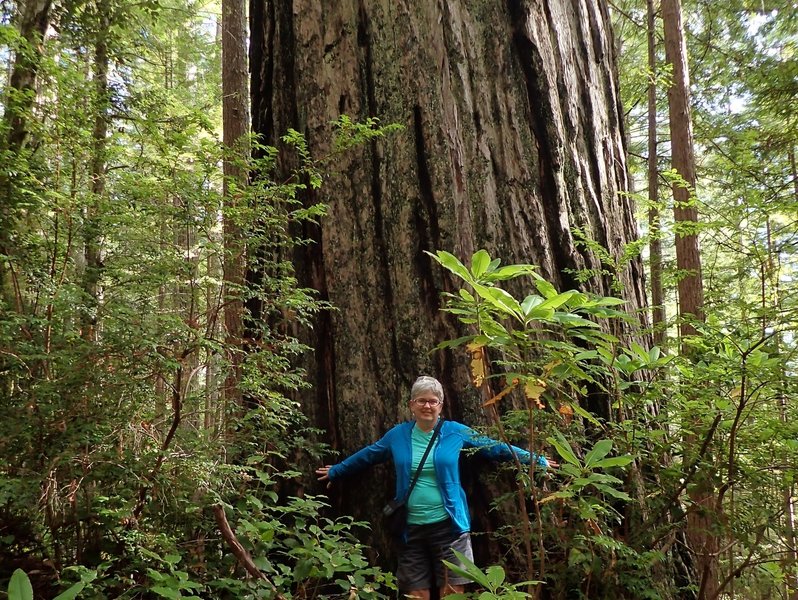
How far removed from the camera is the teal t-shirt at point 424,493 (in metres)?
3.22

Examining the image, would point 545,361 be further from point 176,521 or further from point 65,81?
point 65,81

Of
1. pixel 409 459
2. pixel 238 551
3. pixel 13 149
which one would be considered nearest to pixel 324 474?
pixel 409 459

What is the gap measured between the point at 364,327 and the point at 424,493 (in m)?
1.01

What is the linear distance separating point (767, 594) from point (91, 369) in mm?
3016

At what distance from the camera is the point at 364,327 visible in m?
3.47

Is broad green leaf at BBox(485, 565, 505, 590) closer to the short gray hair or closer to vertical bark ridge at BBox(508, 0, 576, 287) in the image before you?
the short gray hair

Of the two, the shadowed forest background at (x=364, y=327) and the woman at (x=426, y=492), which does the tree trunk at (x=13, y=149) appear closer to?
the shadowed forest background at (x=364, y=327)

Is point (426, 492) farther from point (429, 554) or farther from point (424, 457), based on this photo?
point (429, 554)

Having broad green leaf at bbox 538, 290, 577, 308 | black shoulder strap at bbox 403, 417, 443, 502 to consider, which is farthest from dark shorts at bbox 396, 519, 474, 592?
broad green leaf at bbox 538, 290, 577, 308

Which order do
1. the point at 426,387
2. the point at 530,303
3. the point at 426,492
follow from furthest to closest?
the point at 426,492 → the point at 426,387 → the point at 530,303

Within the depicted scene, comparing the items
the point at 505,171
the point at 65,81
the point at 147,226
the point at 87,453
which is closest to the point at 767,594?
the point at 505,171

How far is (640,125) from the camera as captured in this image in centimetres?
1206

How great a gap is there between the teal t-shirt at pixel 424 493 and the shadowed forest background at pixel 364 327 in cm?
21

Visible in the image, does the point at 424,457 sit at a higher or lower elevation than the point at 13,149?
lower
